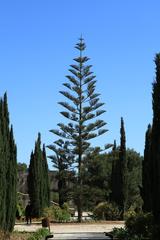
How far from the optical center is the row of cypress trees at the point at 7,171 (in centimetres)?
1970

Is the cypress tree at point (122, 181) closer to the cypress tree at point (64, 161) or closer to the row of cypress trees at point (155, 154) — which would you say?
the cypress tree at point (64, 161)

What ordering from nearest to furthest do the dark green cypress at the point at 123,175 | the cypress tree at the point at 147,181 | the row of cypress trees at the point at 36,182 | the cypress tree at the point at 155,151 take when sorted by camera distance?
the cypress tree at the point at 155,151 < the cypress tree at the point at 147,181 < the row of cypress trees at the point at 36,182 < the dark green cypress at the point at 123,175

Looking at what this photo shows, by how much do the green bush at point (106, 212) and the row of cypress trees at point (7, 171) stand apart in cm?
2026

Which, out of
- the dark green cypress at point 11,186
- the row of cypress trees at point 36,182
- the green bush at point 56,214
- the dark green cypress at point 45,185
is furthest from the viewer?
the dark green cypress at point 45,185

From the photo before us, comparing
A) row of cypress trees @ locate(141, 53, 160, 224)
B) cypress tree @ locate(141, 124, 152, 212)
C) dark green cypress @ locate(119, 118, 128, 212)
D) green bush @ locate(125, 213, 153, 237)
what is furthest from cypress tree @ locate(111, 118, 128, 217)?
row of cypress trees @ locate(141, 53, 160, 224)

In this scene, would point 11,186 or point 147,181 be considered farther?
point 147,181

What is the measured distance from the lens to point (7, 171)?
21.5 m

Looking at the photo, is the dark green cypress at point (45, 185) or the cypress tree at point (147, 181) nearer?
the cypress tree at point (147, 181)

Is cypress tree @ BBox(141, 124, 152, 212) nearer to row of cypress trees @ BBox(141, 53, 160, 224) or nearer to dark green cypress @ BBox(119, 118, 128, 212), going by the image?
row of cypress trees @ BBox(141, 53, 160, 224)

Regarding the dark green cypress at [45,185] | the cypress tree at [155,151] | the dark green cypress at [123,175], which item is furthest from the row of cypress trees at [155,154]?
the dark green cypress at [45,185]

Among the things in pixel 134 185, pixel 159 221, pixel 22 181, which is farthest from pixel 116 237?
pixel 22 181

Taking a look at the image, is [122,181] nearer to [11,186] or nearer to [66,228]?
[66,228]

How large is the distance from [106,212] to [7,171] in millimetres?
21741

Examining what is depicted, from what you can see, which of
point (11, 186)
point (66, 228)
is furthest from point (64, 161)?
point (11, 186)
